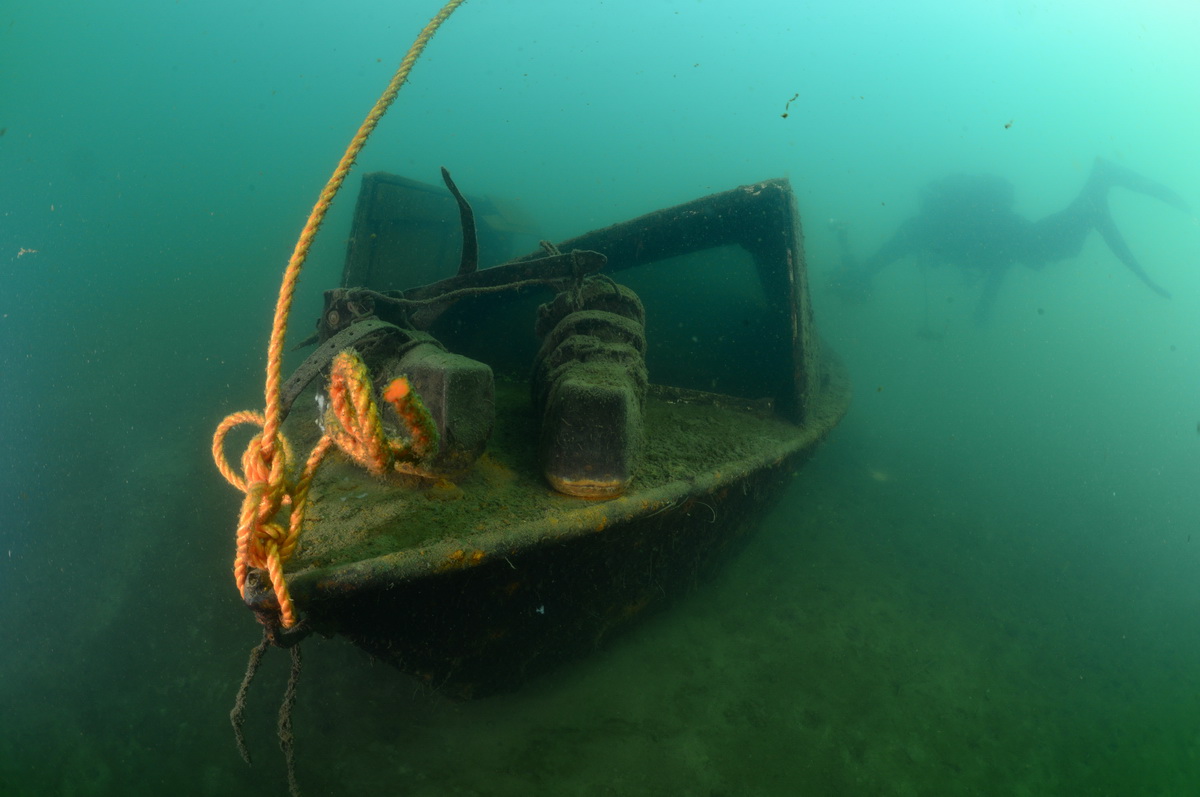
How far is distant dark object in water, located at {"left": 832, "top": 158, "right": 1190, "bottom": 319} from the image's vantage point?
572 inches

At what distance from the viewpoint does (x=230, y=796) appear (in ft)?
8.20

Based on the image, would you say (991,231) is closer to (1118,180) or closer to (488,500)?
(1118,180)

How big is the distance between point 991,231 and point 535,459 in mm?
19623

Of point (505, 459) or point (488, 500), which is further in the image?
point (505, 459)

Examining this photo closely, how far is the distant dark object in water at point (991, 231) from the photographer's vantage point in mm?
14531

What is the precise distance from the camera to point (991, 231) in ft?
51.3

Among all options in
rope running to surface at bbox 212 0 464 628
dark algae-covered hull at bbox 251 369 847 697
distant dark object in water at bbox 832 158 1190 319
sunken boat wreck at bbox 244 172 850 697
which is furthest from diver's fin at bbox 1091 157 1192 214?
rope running to surface at bbox 212 0 464 628

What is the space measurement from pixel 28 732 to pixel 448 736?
323 centimetres

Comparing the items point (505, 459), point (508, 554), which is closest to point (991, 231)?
point (505, 459)

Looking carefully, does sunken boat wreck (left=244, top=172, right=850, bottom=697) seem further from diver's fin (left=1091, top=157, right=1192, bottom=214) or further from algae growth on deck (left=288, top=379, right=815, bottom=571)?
diver's fin (left=1091, top=157, right=1192, bottom=214)

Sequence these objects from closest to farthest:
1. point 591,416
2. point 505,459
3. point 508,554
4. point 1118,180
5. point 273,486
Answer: point 273,486 → point 508,554 → point 591,416 → point 505,459 → point 1118,180

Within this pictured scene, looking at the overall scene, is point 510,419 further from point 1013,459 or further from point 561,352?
point 1013,459

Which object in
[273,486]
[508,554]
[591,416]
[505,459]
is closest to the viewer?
[273,486]

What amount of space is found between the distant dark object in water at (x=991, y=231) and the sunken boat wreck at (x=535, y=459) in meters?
14.2
